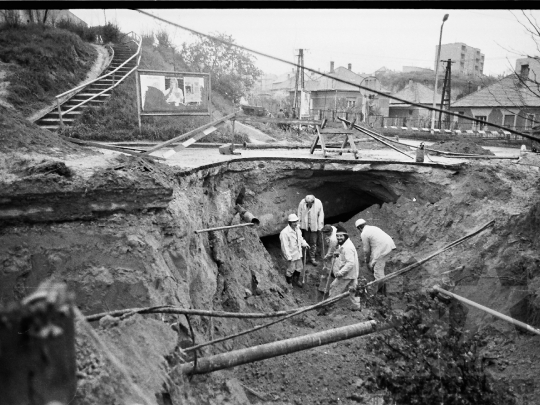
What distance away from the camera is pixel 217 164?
29.9 feet

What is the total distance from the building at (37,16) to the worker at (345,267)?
15262 millimetres


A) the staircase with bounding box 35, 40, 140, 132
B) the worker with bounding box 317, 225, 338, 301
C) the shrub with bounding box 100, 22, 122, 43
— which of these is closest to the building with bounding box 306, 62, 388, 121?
the shrub with bounding box 100, 22, 122, 43

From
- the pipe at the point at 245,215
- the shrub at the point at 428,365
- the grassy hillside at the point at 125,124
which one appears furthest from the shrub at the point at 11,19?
the shrub at the point at 428,365

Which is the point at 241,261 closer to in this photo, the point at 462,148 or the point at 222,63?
the point at 462,148

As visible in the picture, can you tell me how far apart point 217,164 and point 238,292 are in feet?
8.82

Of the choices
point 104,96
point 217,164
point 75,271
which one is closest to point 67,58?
point 104,96

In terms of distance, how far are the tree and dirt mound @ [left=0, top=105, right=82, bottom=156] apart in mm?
20855

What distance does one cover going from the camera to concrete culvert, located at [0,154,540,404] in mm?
4391

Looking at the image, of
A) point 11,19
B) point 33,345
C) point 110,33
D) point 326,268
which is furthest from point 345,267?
point 110,33

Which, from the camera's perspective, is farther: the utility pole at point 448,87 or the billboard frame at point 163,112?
the utility pole at point 448,87

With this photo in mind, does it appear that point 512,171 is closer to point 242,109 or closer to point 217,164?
point 217,164

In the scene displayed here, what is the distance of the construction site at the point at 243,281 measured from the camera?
3203 millimetres

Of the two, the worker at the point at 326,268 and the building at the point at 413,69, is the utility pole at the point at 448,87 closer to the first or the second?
the worker at the point at 326,268

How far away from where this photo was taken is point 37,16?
2133 cm
